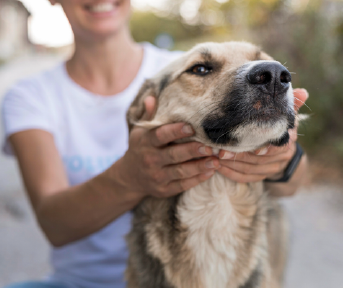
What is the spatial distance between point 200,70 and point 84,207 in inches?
43.9

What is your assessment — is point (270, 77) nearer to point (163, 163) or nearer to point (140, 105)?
point (163, 163)

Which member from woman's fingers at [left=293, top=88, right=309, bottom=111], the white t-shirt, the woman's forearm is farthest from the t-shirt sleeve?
woman's fingers at [left=293, top=88, right=309, bottom=111]

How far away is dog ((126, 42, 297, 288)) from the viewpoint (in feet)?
5.64

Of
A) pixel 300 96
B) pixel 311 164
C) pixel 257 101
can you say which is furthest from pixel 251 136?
pixel 311 164

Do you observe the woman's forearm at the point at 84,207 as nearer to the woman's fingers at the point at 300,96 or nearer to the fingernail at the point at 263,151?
the fingernail at the point at 263,151

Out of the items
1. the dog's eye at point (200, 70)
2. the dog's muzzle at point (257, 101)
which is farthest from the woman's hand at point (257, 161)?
the dog's eye at point (200, 70)

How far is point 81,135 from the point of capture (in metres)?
2.51

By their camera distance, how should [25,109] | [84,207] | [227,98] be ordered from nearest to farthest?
[227,98] < [84,207] < [25,109]

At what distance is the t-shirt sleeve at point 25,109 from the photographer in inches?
91.2

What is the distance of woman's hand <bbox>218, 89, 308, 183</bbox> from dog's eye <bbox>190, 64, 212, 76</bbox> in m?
0.52

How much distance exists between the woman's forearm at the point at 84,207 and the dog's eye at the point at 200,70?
744 millimetres

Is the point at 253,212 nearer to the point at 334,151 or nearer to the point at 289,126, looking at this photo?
the point at 289,126

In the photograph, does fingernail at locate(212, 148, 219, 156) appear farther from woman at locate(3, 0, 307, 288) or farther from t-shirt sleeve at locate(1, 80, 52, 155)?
t-shirt sleeve at locate(1, 80, 52, 155)

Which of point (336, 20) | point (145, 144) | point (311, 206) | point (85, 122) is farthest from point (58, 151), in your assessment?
point (336, 20)
